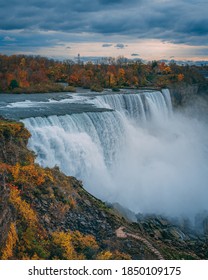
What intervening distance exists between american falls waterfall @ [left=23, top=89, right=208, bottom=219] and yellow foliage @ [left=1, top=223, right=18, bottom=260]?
6922mm

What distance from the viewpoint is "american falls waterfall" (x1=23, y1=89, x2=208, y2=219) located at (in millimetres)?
18625

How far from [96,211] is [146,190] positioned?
7.66 meters

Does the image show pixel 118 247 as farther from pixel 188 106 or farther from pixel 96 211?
pixel 188 106

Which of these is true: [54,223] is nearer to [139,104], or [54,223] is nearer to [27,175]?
[27,175]

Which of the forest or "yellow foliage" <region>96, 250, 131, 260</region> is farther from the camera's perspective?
the forest

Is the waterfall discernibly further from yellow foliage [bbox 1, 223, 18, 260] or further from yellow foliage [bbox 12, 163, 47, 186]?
yellow foliage [bbox 1, 223, 18, 260]

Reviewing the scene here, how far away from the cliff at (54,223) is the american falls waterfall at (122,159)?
250cm

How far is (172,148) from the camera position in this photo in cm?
3002

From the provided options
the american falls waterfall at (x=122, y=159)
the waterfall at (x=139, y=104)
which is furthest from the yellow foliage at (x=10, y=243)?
the waterfall at (x=139, y=104)

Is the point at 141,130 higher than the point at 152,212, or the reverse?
the point at 141,130

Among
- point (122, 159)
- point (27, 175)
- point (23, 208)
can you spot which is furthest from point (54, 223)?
point (122, 159)

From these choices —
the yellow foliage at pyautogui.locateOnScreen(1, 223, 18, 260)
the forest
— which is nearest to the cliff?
the yellow foliage at pyautogui.locateOnScreen(1, 223, 18, 260)
